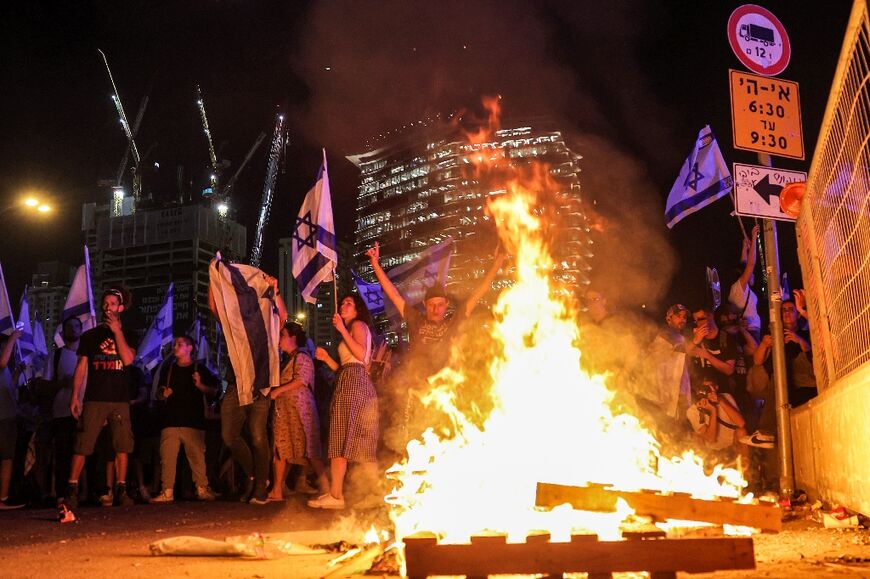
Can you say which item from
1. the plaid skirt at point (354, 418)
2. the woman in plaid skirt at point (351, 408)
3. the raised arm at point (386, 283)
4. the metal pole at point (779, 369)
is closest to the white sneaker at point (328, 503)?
the woman in plaid skirt at point (351, 408)

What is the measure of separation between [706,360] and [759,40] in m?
3.40

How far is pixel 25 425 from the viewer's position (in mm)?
11086

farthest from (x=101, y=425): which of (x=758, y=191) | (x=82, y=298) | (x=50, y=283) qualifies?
(x=50, y=283)

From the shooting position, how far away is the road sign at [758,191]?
Result: 7.97m

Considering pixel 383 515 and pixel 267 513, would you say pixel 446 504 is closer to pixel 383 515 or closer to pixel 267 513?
pixel 383 515

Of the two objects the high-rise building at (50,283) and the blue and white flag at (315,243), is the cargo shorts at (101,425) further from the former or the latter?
the high-rise building at (50,283)

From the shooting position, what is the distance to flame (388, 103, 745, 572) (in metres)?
5.00

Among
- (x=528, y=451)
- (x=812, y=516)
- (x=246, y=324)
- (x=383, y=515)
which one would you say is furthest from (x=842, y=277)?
(x=246, y=324)

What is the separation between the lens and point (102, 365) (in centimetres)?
918

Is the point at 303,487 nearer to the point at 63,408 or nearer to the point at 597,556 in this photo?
the point at 63,408

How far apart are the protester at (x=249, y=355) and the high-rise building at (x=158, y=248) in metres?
104

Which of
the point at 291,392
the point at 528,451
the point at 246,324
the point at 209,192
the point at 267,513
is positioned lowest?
the point at 267,513

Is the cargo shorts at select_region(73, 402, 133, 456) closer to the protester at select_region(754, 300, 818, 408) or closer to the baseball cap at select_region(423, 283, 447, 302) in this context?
the baseball cap at select_region(423, 283, 447, 302)

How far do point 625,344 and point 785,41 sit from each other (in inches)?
139
